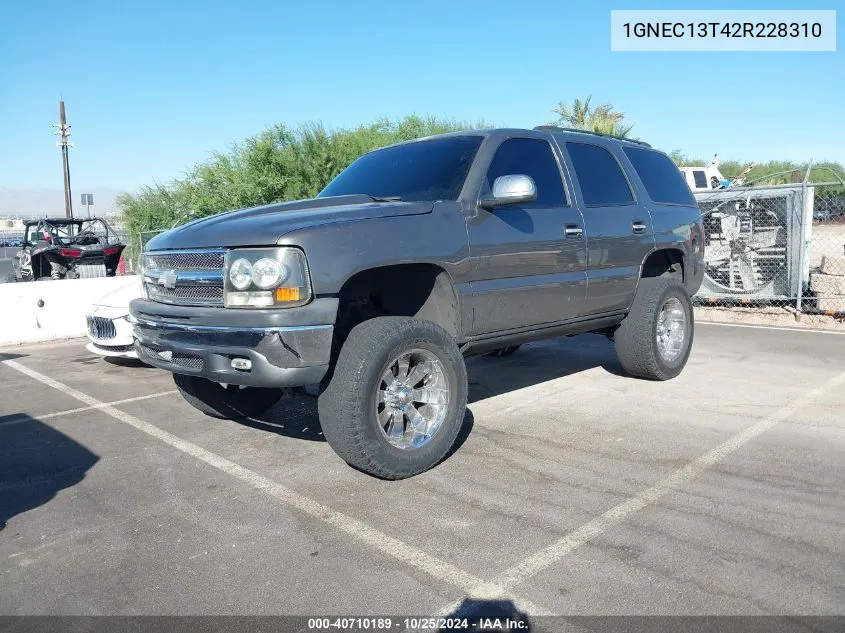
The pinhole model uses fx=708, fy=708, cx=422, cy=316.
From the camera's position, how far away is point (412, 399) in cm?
406

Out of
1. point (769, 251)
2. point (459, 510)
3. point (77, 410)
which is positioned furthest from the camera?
point (769, 251)

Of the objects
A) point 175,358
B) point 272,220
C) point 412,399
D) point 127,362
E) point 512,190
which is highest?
point 512,190

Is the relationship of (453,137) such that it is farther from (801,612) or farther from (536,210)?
(801,612)

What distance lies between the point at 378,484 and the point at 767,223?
27.8 feet

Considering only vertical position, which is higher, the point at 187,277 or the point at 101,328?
the point at 187,277

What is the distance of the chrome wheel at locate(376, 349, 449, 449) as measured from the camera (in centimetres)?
395

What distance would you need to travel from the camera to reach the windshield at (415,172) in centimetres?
450

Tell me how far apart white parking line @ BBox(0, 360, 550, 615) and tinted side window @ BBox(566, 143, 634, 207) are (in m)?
3.00

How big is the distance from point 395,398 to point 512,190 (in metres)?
1.41

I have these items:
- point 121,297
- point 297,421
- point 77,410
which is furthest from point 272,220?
point 121,297

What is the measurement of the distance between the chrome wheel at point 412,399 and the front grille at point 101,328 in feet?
14.3

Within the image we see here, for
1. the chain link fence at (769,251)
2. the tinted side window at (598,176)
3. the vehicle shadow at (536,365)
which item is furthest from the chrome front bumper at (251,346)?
the chain link fence at (769,251)

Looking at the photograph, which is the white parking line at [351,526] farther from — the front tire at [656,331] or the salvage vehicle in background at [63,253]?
the salvage vehicle in background at [63,253]

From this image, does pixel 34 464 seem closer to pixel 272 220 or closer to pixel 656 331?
pixel 272 220
